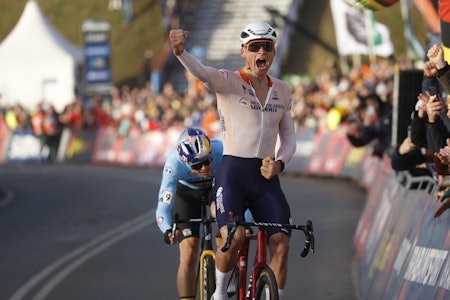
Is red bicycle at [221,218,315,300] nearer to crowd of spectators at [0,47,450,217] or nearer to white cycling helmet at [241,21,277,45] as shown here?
white cycling helmet at [241,21,277,45]

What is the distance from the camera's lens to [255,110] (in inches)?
344

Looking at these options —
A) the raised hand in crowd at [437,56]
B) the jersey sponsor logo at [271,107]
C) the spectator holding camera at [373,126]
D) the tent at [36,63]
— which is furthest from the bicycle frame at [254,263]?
the tent at [36,63]

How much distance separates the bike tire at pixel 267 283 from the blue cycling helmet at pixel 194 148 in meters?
1.16

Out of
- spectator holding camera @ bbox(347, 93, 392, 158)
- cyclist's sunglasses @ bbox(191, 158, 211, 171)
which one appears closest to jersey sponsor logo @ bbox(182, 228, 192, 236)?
cyclist's sunglasses @ bbox(191, 158, 211, 171)

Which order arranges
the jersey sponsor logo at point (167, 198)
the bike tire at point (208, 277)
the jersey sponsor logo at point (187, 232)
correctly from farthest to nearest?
the jersey sponsor logo at point (187, 232)
the jersey sponsor logo at point (167, 198)
the bike tire at point (208, 277)

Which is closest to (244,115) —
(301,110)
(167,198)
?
(167,198)

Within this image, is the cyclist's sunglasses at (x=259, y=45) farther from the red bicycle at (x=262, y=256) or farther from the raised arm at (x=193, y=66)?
the red bicycle at (x=262, y=256)

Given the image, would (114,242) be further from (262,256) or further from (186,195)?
(262,256)

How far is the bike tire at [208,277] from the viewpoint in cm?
933

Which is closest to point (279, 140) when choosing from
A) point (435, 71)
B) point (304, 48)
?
point (435, 71)

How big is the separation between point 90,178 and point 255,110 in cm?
2283

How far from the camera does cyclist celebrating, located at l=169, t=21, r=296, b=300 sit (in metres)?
8.50

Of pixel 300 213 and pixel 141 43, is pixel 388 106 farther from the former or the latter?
pixel 141 43

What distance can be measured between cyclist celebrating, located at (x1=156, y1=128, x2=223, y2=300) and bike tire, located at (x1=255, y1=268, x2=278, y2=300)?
1093 millimetres
